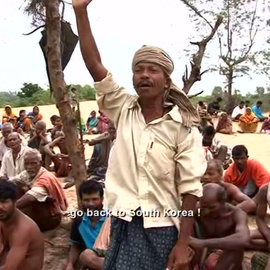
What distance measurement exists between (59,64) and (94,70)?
3.11m

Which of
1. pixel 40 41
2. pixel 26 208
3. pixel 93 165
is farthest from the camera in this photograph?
pixel 93 165

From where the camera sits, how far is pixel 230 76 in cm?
2388

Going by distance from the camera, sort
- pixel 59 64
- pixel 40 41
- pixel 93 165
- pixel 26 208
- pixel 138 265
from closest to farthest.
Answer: pixel 138 265
pixel 26 208
pixel 59 64
pixel 40 41
pixel 93 165

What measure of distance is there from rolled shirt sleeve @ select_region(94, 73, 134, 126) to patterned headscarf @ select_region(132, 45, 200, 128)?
119 millimetres

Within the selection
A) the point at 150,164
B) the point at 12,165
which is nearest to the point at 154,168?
the point at 150,164

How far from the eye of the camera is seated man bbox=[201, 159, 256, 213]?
445cm

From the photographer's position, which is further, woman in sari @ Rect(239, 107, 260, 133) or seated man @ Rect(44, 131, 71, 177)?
woman in sari @ Rect(239, 107, 260, 133)

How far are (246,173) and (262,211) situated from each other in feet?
5.37

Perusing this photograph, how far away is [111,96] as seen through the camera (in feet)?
7.33

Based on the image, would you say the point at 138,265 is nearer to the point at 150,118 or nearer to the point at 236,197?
the point at 150,118

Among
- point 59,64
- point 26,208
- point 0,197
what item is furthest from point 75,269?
point 59,64

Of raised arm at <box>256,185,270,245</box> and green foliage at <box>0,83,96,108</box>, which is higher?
green foliage at <box>0,83,96,108</box>

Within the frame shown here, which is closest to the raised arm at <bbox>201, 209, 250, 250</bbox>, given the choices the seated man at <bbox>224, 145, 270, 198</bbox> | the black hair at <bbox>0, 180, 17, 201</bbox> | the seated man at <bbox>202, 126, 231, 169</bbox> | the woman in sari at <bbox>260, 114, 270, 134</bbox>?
the black hair at <bbox>0, 180, 17, 201</bbox>

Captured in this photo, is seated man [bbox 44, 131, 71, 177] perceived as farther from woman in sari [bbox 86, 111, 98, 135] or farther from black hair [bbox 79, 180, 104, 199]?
woman in sari [bbox 86, 111, 98, 135]
